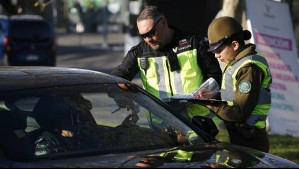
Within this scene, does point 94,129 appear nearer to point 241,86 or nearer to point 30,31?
point 241,86

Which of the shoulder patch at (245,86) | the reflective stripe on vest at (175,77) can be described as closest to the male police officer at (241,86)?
the shoulder patch at (245,86)

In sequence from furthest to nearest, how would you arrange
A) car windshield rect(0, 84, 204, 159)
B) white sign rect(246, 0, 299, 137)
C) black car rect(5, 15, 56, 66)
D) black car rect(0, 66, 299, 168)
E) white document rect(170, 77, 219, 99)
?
1. black car rect(5, 15, 56, 66)
2. white sign rect(246, 0, 299, 137)
3. white document rect(170, 77, 219, 99)
4. car windshield rect(0, 84, 204, 159)
5. black car rect(0, 66, 299, 168)

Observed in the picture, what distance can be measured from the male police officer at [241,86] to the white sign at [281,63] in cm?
548

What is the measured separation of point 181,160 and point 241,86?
46.0 inches

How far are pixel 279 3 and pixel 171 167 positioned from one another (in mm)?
7436

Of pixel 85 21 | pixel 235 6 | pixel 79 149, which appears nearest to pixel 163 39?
pixel 79 149

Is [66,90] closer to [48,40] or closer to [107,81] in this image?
[107,81]

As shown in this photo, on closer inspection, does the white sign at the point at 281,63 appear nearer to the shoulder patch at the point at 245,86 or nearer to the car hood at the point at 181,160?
the shoulder patch at the point at 245,86

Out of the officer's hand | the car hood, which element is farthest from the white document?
the car hood

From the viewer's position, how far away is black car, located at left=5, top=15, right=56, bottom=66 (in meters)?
25.6

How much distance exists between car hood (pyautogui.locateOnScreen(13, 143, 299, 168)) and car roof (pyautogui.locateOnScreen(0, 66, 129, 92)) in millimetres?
736

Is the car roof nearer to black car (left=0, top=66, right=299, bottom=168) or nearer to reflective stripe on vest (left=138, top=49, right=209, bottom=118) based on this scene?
black car (left=0, top=66, right=299, bottom=168)

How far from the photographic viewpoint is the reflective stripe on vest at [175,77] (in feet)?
20.9

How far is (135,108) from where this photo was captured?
17.8ft
